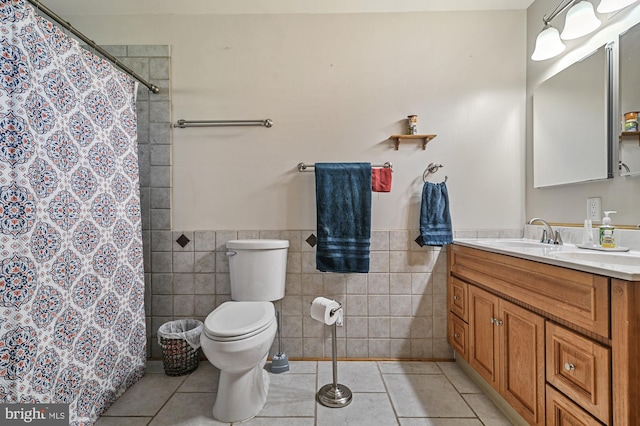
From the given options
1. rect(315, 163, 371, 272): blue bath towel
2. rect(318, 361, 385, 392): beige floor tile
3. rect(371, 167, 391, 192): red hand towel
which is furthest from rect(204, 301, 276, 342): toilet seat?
rect(371, 167, 391, 192): red hand towel

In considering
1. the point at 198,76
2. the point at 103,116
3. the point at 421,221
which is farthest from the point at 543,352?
the point at 198,76

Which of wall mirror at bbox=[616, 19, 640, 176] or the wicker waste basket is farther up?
wall mirror at bbox=[616, 19, 640, 176]

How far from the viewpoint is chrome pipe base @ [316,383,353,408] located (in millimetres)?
1422

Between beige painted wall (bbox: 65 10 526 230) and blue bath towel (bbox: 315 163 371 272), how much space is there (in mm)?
148

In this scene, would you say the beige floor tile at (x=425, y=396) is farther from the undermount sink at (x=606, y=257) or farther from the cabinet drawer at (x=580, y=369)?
the undermount sink at (x=606, y=257)

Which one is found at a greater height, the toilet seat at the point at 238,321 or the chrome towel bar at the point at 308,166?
the chrome towel bar at the point at 308,166

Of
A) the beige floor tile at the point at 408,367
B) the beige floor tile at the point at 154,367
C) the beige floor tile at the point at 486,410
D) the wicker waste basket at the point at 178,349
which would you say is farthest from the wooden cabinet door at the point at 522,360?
the beige floor tile at the point at 154,367

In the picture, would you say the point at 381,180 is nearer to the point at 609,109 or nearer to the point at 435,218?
the point at 435,218

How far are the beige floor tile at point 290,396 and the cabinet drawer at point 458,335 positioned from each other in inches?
36.4

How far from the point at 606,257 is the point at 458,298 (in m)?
0.74

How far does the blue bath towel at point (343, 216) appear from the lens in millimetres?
1766

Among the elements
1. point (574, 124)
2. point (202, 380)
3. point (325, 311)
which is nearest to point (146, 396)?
point (202, 380)

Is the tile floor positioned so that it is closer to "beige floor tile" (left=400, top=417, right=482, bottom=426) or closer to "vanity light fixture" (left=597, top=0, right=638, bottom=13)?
"beige floor tile" (left=400, top=417, right=482, bottom=426)

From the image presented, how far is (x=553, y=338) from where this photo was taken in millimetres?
1035
